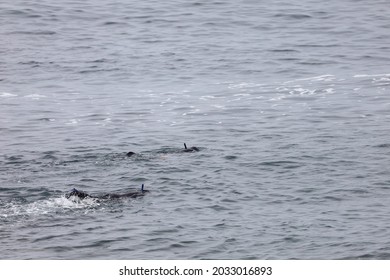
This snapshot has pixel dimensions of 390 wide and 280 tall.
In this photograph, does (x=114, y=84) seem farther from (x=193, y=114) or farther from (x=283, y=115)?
(x=283, y=115)

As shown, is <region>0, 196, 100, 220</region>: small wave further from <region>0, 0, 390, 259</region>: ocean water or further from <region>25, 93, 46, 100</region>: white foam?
<region>25, 93, 46, 100</region>: white foam

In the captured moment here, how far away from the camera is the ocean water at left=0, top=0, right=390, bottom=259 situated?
3106 cm

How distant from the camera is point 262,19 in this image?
234 ft

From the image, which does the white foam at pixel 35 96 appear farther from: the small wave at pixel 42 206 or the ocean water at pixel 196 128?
the small wave at pixel 42 206

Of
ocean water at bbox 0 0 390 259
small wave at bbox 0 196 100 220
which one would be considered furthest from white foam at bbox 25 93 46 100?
small wave at bbox 0 196 100 220

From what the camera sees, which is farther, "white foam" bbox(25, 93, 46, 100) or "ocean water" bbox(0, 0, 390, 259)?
"white foam" bbox(25, 93, 46, 100)

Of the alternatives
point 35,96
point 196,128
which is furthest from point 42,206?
point 35,96

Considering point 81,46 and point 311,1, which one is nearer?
point 81,46

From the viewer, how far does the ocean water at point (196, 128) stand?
31.1 m

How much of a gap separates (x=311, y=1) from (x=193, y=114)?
101 feet

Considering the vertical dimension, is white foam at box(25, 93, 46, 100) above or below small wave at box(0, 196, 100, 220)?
below

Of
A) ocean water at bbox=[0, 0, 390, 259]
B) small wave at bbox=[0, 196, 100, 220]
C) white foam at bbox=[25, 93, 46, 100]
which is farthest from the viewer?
white foam at bbox=[25, 93, 46, 100]

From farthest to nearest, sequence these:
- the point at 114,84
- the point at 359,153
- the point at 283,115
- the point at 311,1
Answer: the point at 311,1
the point at 114,84
the point at 283,115
the point at 359,153
